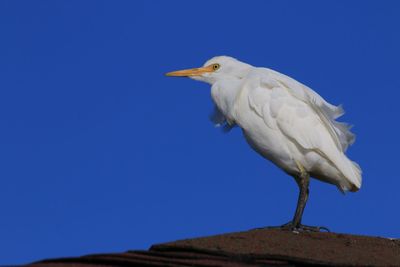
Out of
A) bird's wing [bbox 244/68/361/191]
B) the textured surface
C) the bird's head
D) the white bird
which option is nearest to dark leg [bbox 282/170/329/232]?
A: the white bird

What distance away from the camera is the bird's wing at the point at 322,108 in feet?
21.6

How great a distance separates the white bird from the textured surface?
980mm

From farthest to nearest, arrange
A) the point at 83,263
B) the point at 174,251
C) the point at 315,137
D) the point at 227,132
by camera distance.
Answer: the point at 227,132 < the point at 315,137 < the point at 174,251 < the point at 83,263

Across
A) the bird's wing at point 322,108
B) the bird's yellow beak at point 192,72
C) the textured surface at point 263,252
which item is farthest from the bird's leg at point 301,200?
the bird's yellow beak at point 192,72

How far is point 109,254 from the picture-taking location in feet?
11.3

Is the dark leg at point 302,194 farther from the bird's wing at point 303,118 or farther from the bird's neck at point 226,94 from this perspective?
the bird's neck at point 226,94

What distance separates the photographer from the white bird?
21.1ft

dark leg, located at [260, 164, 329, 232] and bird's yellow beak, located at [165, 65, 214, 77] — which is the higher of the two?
bird's yellow beak, located at [165, 65, 214, 77]

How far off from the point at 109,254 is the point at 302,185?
10.8 ft

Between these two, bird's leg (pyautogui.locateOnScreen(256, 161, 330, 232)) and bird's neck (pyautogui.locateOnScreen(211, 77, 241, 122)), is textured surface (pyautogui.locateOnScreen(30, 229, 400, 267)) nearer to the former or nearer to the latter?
bird's leg (pyautogui.locateOnScreen(256, 161, 330, 232))

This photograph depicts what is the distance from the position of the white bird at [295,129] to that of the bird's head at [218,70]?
0.37m

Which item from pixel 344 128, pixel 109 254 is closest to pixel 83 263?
pixel 109 254

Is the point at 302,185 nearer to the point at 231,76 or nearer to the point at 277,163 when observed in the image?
the point at 277,163

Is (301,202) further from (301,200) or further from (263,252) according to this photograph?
(263,252)
